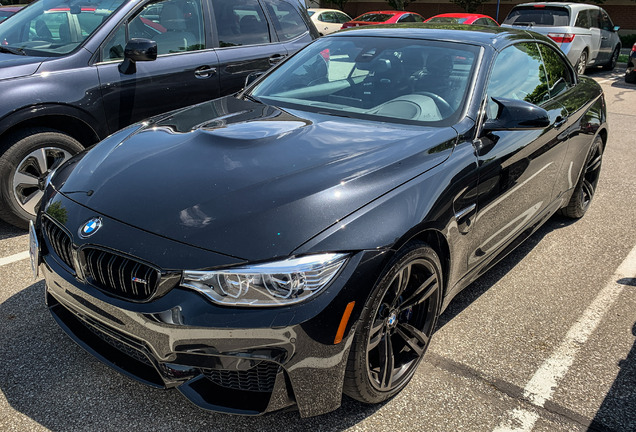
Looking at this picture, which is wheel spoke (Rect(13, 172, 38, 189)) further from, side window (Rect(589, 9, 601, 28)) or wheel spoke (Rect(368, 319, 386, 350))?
side window (Rect(589, 9, 601, 28))

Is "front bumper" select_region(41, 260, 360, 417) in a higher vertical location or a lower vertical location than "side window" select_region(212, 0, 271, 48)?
lower

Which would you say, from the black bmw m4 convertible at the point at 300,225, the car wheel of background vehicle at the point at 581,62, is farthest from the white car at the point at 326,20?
the black bmw m4 convertible at the point at 300,225

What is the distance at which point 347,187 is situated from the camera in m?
2.29

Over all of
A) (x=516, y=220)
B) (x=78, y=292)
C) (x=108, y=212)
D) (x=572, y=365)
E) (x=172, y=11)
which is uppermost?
(x=172, y=11)

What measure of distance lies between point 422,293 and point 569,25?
1249 cm

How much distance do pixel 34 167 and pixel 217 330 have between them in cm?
282

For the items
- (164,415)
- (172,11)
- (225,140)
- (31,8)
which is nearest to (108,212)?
(225,140)

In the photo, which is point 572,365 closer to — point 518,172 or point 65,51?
point 518,172

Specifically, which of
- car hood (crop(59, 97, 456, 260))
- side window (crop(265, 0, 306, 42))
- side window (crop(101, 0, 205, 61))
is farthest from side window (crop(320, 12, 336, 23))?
car hood (crop(59, 97, 456, 260))

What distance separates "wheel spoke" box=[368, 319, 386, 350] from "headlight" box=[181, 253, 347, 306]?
1.27ft

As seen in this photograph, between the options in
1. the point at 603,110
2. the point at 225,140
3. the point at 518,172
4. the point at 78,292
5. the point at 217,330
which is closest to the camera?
the point at 217,330

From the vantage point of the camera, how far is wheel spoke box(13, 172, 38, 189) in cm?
398

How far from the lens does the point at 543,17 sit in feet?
43.2

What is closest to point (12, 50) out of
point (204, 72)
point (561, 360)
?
point (204, 72)
